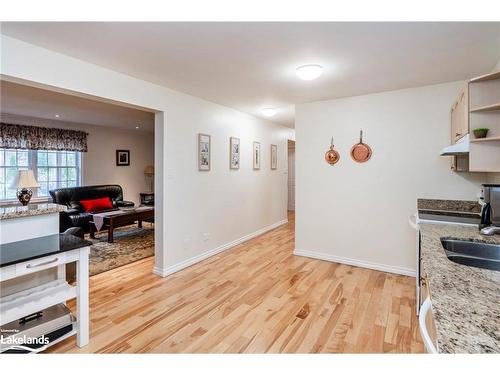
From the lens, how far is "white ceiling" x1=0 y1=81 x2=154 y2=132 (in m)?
3.82

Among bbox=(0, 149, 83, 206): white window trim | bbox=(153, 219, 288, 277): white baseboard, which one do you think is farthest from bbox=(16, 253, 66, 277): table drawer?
bbox=(0, 149, 83, 206): white window trim

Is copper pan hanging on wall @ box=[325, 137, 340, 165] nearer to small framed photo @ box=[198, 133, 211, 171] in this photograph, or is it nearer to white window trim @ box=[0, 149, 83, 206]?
small framed photo @ box=[198, 133, 211, 171]

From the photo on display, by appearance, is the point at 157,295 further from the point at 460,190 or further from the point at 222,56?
the point at 460,190

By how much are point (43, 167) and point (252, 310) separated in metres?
5.78

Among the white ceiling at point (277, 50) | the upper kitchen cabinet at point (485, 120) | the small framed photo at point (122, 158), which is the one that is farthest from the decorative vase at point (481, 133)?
the small framed photo at point (122, 158)

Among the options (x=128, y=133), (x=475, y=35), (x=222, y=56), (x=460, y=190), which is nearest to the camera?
(x=475, y=35)

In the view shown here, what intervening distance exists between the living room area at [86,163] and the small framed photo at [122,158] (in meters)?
0.03

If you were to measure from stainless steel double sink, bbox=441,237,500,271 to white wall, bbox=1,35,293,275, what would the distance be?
292 centimetres

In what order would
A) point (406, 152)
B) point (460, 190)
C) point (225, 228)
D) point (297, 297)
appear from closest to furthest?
point (297, 297) < point (460, 190) < point (406, 152) < point (225, 228)

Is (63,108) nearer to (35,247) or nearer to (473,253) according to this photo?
(35,247)

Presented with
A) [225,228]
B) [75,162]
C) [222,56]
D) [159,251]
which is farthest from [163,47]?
[75,162]

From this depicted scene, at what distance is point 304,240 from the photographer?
166 inches

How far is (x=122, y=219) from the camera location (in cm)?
496
